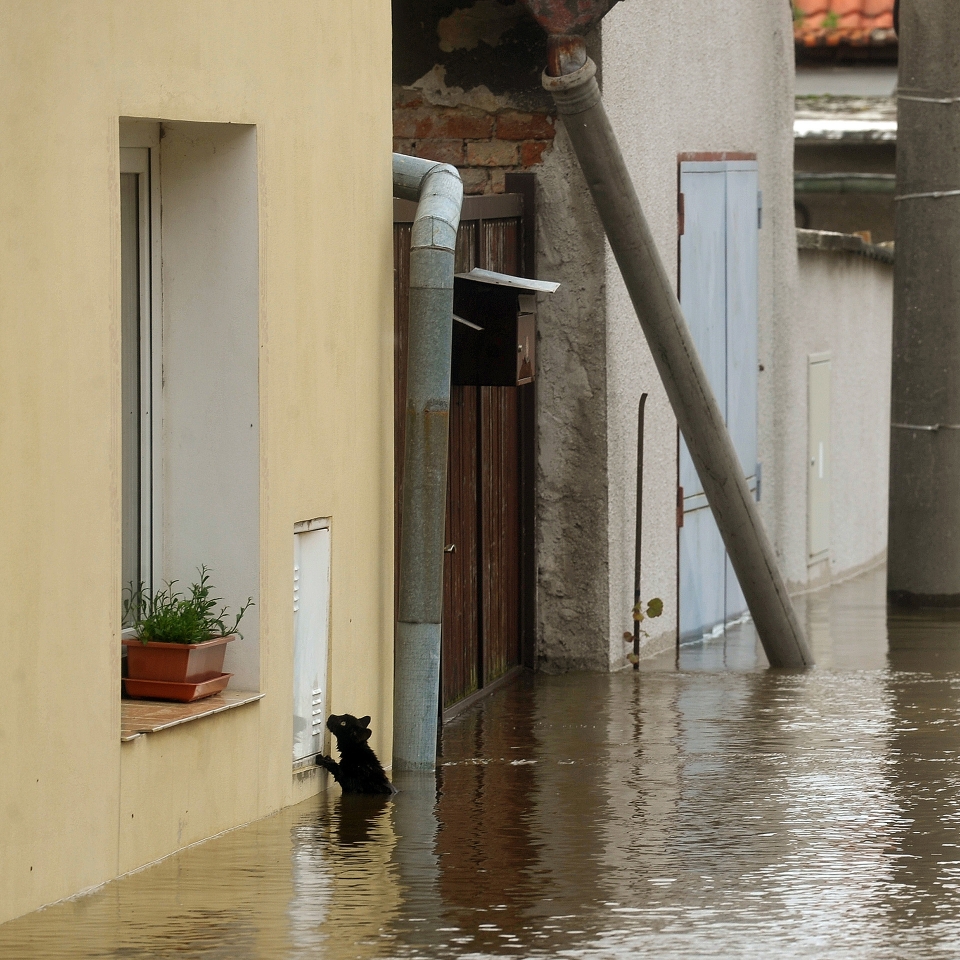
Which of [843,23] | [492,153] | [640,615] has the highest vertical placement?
[843,23]

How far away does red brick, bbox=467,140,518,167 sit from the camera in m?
8.60

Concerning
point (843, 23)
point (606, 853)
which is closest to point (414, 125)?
point (606, 853)

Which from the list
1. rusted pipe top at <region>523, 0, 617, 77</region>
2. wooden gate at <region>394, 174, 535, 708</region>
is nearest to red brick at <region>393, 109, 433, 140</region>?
wooden gate at <region>394, 174, 535, 708</region>

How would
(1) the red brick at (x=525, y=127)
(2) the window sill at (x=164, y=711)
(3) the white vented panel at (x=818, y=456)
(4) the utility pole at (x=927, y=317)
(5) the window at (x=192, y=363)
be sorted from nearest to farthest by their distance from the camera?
(2) the window sill at (x=164, y=711) < (5) the window at (x=192, y=363) < (1) the red brick at (x=525, y=127) < (4) the utility pole at (x=927, y=317) < (3) the white vented panel at (x=818, y=456)

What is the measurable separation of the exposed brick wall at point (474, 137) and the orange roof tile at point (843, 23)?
40.3 feet

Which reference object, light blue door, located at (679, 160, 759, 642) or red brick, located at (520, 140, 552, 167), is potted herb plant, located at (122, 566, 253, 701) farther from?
light blue door, located at (679, 160, 759, 642)

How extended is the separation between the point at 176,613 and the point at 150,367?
2.31 feet

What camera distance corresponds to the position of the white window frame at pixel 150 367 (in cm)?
568

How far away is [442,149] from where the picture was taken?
8633mm

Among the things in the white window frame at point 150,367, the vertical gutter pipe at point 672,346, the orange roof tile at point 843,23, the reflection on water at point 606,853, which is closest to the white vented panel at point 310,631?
the reflection on water at point 606,853

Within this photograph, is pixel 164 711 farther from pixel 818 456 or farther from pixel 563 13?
pixel 818 456

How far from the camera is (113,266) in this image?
4980 millimetres

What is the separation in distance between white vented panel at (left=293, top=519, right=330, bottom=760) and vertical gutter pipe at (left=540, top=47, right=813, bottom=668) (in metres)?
2.49

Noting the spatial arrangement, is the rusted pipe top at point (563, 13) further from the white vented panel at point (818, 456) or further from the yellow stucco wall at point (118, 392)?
the white vented panel at point (818, 456)
